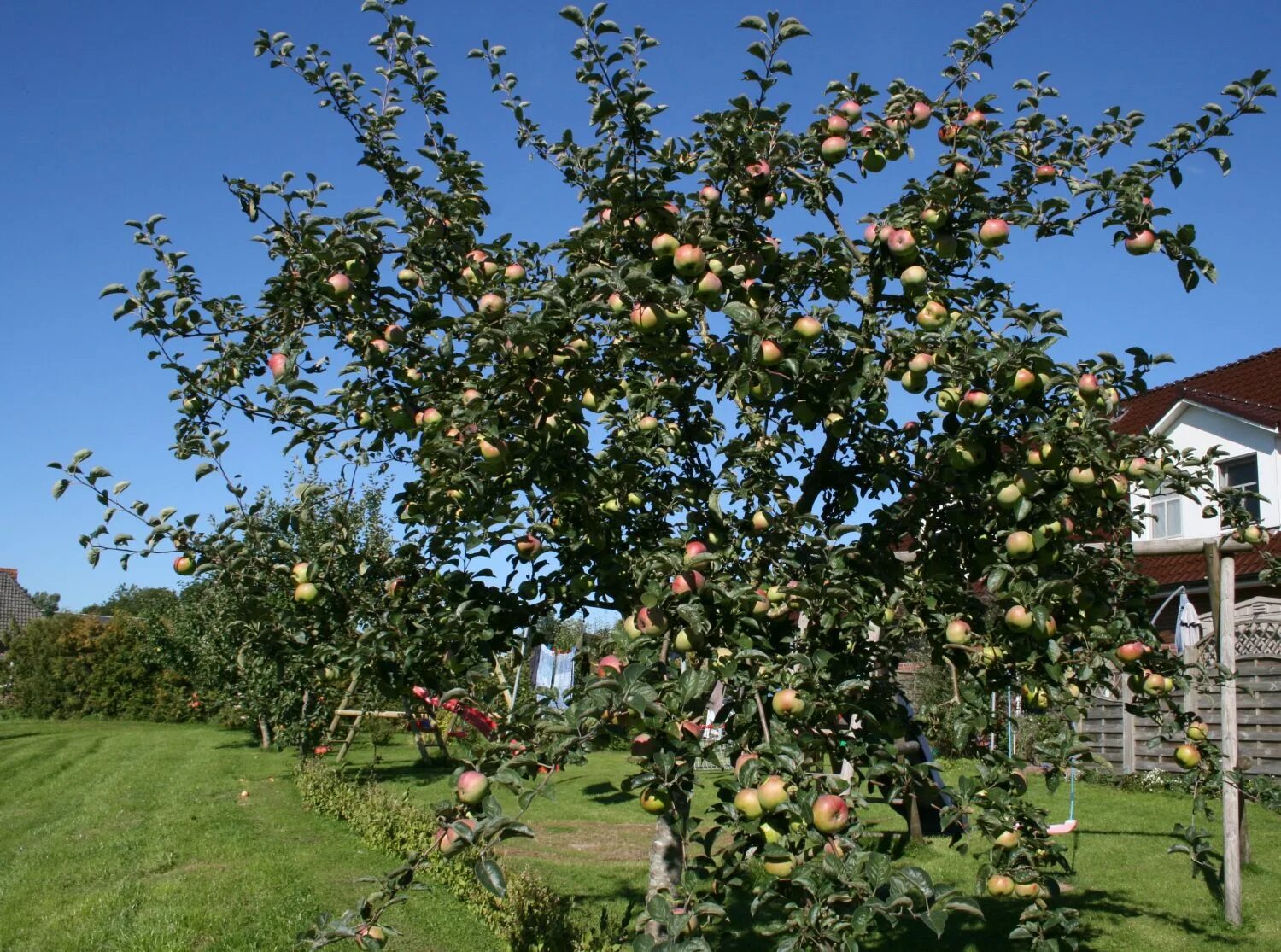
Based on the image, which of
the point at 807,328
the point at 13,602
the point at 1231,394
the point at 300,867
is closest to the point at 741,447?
the point at 807,328

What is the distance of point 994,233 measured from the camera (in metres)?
3.14

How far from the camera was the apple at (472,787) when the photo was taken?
7.36 feet

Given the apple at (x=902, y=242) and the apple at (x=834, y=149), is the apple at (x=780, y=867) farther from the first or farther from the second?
the apple at (x=834, y=149)

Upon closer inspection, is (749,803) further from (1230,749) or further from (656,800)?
(1230,749)

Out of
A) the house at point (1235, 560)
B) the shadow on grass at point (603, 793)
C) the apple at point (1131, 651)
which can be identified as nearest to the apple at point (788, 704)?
the apple at point (1131, 651)

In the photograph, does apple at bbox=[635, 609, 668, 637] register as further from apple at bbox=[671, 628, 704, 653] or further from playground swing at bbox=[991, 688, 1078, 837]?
playground swing at bbox=[991, 688, 1078, 837]

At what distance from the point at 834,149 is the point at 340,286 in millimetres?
1724

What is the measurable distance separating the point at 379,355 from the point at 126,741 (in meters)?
19.1

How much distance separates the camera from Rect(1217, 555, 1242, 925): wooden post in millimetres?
5473

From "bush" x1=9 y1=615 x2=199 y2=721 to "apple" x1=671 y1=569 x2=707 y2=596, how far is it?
27721 millimetres

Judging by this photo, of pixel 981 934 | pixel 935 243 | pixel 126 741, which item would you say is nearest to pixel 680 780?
pixel 935 243

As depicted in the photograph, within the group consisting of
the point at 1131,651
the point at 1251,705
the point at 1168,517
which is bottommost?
the point at 1251,705

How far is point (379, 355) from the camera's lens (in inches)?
126

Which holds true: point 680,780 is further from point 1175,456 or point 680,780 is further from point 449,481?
point 1175,456
